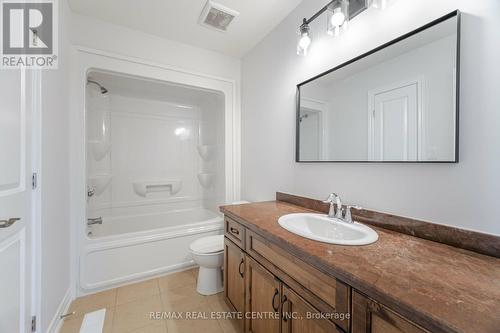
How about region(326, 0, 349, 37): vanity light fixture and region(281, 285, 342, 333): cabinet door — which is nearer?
region(281, 285, 342, 333): cabinet door

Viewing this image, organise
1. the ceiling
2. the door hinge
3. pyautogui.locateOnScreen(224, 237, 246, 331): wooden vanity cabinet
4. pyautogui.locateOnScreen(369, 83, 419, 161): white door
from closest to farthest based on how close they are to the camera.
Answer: pyautogui.locateOnScreen(369, 83, 419, 161): white door, the door hinge, pyautogui.locateOnScreen(224, 237, 246, 331): wooden vanity cabinet, the ceiling

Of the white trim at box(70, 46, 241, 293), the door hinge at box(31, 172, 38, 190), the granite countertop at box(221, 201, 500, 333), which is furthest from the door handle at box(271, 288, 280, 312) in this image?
the white trim at box(70, 46, 241, 293)

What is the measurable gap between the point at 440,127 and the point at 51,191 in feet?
7.35

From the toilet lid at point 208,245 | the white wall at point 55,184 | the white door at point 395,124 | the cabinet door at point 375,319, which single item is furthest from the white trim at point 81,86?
the cabinet door at point 375,319

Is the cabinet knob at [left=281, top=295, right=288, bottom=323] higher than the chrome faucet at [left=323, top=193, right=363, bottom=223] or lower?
lower

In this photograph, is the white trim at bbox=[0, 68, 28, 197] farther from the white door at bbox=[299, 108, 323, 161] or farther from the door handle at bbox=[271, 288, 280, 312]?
the white door at bbox=[299, 108, 323, 161]

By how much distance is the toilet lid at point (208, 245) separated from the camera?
1.86 m

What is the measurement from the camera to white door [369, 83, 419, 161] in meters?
1.01

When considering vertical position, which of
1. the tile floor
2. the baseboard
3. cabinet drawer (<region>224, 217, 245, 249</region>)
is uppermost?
cabinet drawer (<region>224, 217, 245, 249</region>)

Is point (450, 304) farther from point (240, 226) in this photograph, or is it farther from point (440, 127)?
point (240, 226)

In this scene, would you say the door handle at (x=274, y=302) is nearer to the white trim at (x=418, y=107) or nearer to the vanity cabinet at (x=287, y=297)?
the vanity cabinet at (x=287, y=297)

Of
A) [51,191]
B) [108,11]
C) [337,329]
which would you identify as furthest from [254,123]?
[337,329]

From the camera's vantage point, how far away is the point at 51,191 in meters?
1.35

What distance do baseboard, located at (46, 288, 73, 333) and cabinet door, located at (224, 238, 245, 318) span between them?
3.78 feet
